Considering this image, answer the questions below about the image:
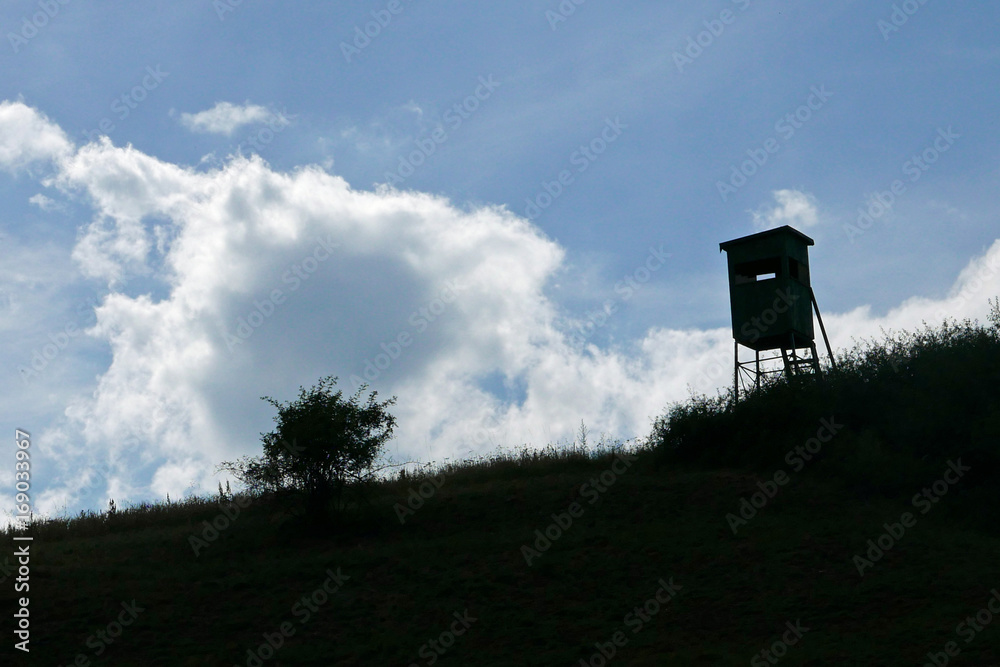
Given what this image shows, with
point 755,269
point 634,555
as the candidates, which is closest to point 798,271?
point 755,269

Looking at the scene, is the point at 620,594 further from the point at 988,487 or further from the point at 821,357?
the point at 821,357

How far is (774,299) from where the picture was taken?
28.8 m

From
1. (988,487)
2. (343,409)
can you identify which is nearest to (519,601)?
(343,409)

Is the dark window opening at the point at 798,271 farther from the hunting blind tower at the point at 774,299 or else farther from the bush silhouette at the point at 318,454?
the bush silhouette at the point at 318,454

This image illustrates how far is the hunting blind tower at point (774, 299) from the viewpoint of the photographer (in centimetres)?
2869

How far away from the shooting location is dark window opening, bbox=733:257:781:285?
1178 inches

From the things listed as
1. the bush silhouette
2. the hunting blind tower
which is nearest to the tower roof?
the hunting blind tower

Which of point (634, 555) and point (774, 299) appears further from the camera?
point (774, 299)

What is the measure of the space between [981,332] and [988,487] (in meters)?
6.07

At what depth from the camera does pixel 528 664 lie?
568 inches

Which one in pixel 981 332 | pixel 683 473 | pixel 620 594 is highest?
pixel 981 332

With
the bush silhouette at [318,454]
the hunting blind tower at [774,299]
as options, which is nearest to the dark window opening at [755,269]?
the hunting blind tower at [774,299]

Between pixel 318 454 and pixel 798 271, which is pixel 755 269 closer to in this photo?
pixel 798 271

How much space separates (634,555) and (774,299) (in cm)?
1264
